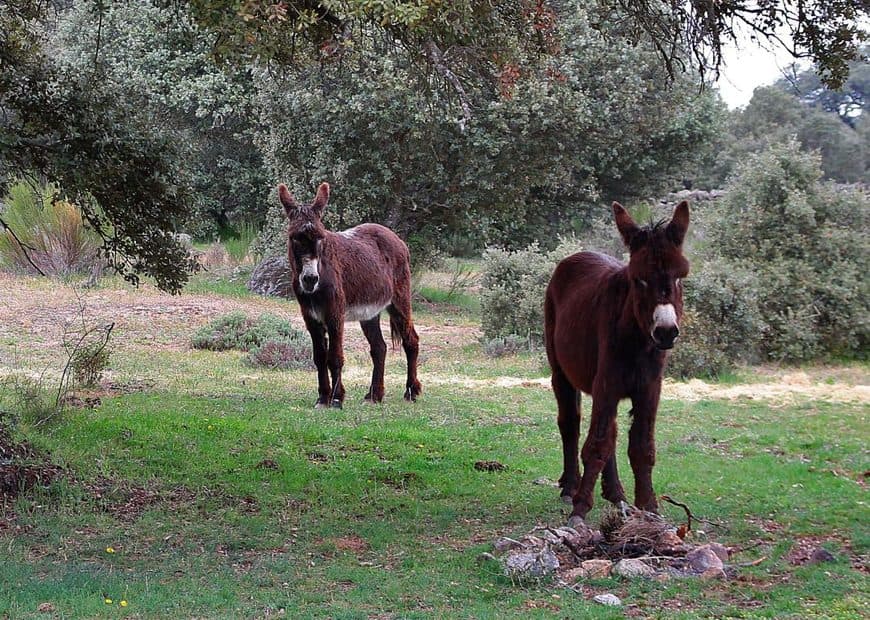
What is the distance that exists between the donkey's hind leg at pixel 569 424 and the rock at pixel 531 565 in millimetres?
1783

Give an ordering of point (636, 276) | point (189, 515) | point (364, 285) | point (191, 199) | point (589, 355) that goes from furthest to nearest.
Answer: point (364, 285)
point (191, 199)
point (189, 515)
point (589, 355)
point (636, 276)

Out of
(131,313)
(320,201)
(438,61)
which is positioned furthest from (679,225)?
(131,313)

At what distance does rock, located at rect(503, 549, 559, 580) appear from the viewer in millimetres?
5254

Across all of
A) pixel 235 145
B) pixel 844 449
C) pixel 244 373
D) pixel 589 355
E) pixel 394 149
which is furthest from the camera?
pixel 235 145

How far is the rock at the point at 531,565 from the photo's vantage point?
5254 mm

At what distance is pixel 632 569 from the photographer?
5262mm

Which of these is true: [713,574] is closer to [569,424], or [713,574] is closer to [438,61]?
[569,424]

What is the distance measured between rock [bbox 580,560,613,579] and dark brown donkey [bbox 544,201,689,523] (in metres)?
0.77

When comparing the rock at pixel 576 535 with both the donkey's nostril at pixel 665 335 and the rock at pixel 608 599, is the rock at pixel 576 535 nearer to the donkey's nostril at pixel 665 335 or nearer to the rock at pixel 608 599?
the rock at pixel 608 599

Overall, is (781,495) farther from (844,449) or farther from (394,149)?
(394,149)

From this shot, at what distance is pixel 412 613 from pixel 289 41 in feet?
14.9

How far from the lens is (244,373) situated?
47.0 feet

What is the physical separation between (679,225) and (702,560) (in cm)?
201

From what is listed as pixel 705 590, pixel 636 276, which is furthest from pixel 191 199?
pixel 705 590
